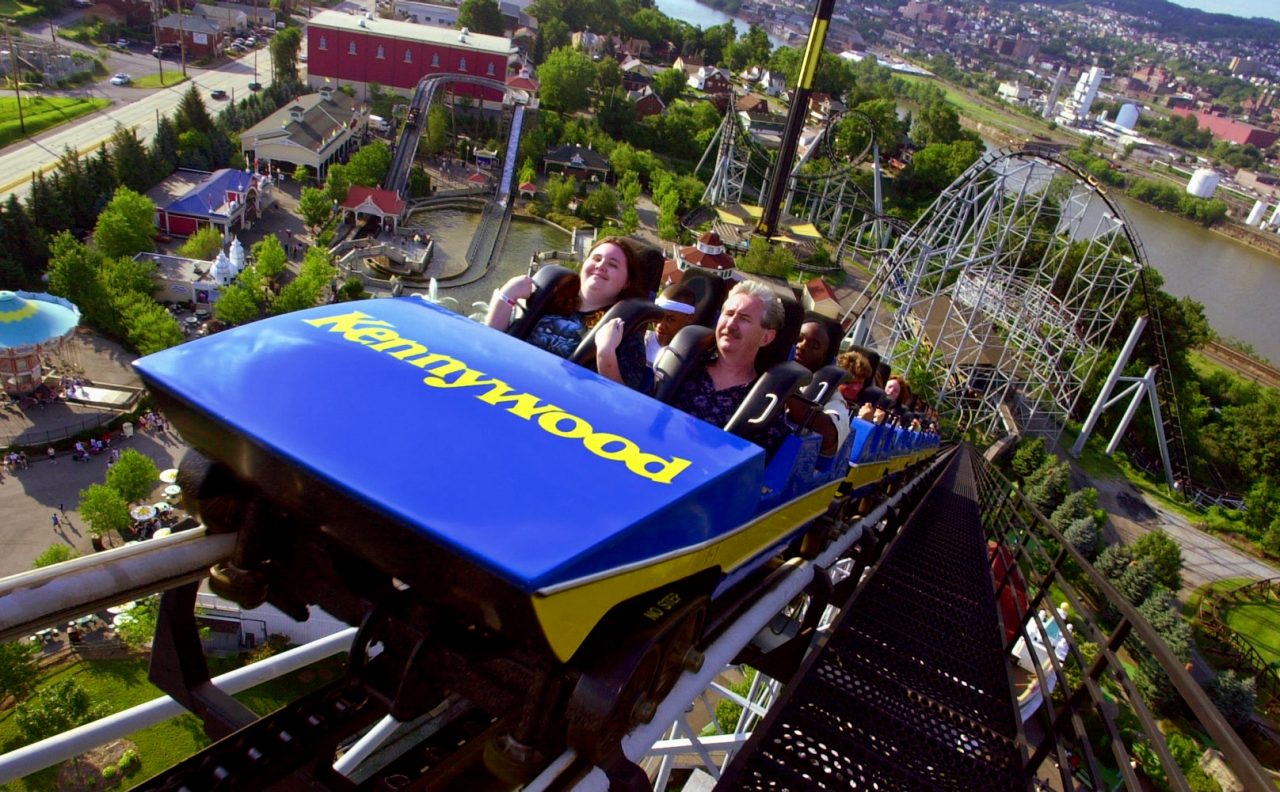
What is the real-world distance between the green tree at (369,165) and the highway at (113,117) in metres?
7.09

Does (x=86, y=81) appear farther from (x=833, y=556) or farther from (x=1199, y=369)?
(x=1199, y=369)

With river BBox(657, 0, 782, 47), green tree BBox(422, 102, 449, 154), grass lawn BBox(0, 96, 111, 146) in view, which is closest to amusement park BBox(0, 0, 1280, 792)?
grass lawn BBox(0, 96, 111, 146)

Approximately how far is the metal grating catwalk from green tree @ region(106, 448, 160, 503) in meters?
12.7

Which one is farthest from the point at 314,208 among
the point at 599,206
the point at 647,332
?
the point at 647,332

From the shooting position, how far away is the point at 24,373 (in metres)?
15.7

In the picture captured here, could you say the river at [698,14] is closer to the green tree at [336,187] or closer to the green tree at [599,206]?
the green tree at [599,206]

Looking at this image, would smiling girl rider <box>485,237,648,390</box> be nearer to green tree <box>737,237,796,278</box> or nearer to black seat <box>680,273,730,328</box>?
black seat <box>680,273,730,328</box>

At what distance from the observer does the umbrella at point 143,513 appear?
12719mm

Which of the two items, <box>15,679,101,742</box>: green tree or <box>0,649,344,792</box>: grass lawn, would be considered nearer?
<box>15,679,101,742</box>: green tree

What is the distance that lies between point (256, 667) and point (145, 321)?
1690 centimetres

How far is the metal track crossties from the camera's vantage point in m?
18.9

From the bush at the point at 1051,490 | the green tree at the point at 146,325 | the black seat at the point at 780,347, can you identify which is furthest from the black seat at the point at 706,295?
the bush at the point at 1051,490

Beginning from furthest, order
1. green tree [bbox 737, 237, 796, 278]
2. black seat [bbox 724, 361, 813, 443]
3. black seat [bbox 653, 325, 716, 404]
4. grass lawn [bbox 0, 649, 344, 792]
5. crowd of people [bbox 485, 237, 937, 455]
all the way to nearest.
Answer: green tree [bbox 737, 237, 796, 278] → grass lawn [bbox 0, 649, 344, 792] → crowd of people [bbox 485, 237, 937, 455] → black seat [bbox 653, 325, 716, 404] → black seat [bbox 724, 361, 813, 443]

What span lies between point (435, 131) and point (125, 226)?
17554 mm
